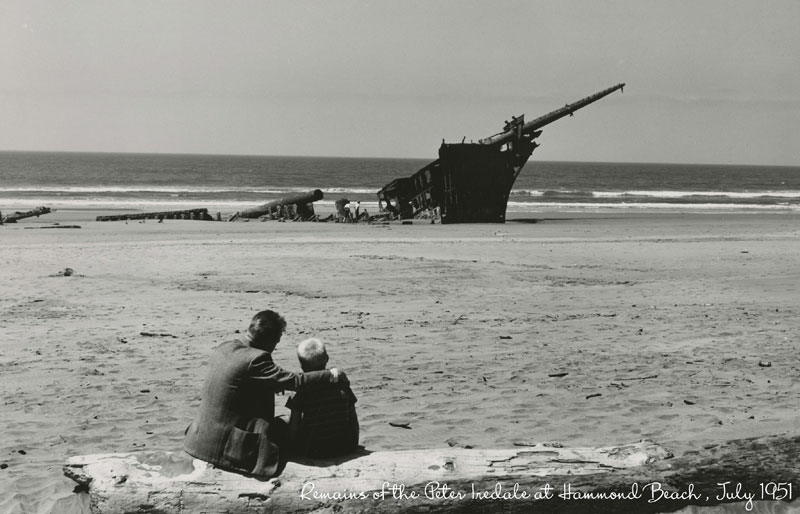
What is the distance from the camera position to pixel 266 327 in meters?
4.75

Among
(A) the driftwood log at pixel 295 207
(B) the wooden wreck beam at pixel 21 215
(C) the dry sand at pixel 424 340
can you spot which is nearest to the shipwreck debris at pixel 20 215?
(B) the wooden wreck beam at pixel 21 215

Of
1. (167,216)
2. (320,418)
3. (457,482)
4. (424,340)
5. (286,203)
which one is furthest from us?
(286,203)

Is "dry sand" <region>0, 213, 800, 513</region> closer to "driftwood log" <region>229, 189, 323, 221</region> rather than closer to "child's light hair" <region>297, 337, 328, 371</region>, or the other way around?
"child's light hair" <region>297, 337, 328, 371</region>

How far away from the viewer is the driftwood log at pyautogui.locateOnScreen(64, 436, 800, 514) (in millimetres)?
4297

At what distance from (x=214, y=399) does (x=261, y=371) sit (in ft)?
1.10

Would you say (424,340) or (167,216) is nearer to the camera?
(424,340)

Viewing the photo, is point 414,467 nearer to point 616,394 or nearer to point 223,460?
point 223,460

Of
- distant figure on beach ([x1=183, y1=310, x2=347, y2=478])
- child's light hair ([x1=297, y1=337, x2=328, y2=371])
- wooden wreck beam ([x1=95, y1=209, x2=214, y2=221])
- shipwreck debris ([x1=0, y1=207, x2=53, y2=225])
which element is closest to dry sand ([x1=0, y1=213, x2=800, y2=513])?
distant figure on beach ([x1=183, y1=310, x2=347, y2=478])

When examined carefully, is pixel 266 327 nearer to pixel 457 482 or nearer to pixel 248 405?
pixel 248 405

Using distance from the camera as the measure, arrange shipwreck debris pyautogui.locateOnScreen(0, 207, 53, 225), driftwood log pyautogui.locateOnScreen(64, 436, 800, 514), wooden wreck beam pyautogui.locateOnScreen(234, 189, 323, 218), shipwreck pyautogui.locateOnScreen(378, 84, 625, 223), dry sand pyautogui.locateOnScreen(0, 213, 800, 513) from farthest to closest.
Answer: wooden wreck beam pyautogui.locateOnScreen(234, 189, 323, 218)
shipwreck pyautogui.locateOnScreen(378, 84, 625, 223)
shipwreck debris pyautogui.locateOnScreen(0, 207, 53, 225)
dry sand pyautogui.locateOnScreen(0, 213, 800, 513)
driftwood log pyautogui.locateOnScreen(64, 436, 800, 514)

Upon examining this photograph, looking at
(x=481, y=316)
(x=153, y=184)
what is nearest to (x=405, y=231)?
(x=481, y=316)

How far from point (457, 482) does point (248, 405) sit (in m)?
1.30

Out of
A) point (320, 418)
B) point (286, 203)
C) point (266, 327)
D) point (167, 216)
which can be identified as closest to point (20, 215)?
point (167, 216)

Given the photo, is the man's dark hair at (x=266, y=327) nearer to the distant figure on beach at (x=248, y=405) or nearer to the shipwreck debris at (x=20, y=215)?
the distant figure on beach at (x=248, y=405)
